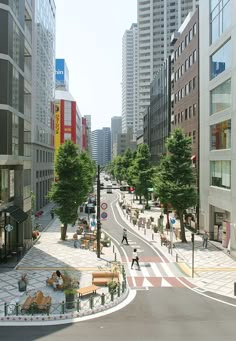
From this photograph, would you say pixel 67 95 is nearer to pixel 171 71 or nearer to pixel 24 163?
pixel 171 71

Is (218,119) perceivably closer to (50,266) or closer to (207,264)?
(207,264)

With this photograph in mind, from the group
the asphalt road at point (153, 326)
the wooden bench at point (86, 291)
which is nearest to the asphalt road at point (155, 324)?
the asphalt road at point (153, 326)

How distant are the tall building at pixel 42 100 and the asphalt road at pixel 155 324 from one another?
4244 centimetres

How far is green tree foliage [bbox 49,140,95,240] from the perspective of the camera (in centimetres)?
3884

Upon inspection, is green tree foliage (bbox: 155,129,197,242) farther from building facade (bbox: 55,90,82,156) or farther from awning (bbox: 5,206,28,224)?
building facade (bbox: 55,90,82,156)

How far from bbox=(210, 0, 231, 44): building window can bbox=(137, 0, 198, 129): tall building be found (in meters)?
117

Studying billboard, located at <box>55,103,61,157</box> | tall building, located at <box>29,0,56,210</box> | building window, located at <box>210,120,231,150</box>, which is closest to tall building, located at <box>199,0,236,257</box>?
building window, located at <box>210,120,231,150</box>

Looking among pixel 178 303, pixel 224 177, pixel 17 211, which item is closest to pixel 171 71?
pixel 224 177

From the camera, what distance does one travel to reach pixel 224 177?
35.9 m

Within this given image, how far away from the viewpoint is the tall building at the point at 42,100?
60.5 meters

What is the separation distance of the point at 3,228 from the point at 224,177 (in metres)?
19.8

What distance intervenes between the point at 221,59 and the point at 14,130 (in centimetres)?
2014

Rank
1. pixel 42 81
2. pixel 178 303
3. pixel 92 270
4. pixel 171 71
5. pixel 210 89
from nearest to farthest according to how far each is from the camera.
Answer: pixel 178 303
pixel 92 270
pixel 210 89
pixel 42 81
pixel 171 71

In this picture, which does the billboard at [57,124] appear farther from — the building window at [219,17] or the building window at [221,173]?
the building window at [219,17]
